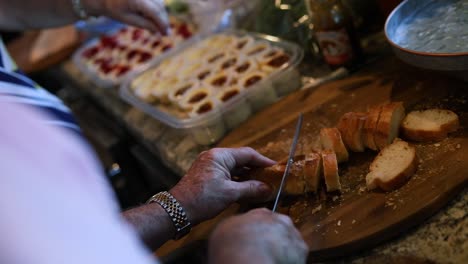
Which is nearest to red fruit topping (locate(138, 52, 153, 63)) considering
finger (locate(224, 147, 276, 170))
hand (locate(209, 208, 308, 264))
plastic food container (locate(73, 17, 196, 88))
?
plastic food container (locate(73, 17, 196, 88))

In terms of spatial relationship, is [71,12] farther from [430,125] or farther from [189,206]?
[430,125]

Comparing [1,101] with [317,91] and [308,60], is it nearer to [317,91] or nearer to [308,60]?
[317,91]

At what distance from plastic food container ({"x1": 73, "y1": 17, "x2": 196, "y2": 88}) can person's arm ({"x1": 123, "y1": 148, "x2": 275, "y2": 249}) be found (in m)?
1.73

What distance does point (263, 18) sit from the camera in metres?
2.72

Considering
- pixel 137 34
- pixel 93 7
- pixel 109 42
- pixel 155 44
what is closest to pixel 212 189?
pixel 93 7

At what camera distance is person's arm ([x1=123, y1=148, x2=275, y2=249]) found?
155 cm

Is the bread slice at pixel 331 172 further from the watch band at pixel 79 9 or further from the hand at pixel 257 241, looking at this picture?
the watch band at pixel 79 9

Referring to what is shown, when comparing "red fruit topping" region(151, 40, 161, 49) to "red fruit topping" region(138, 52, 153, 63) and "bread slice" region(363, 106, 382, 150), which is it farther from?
"bread slice" region(363, 106, 382, 150)

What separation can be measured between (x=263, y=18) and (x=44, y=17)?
49.8 inches

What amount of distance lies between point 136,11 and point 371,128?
4.94 feet

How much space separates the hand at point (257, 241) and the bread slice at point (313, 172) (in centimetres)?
44

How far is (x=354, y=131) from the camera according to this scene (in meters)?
1.68

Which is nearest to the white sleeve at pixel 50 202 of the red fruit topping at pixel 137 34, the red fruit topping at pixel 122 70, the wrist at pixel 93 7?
the wrist at pixel 93 7

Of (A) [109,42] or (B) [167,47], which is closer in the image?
(B) [167,47]
